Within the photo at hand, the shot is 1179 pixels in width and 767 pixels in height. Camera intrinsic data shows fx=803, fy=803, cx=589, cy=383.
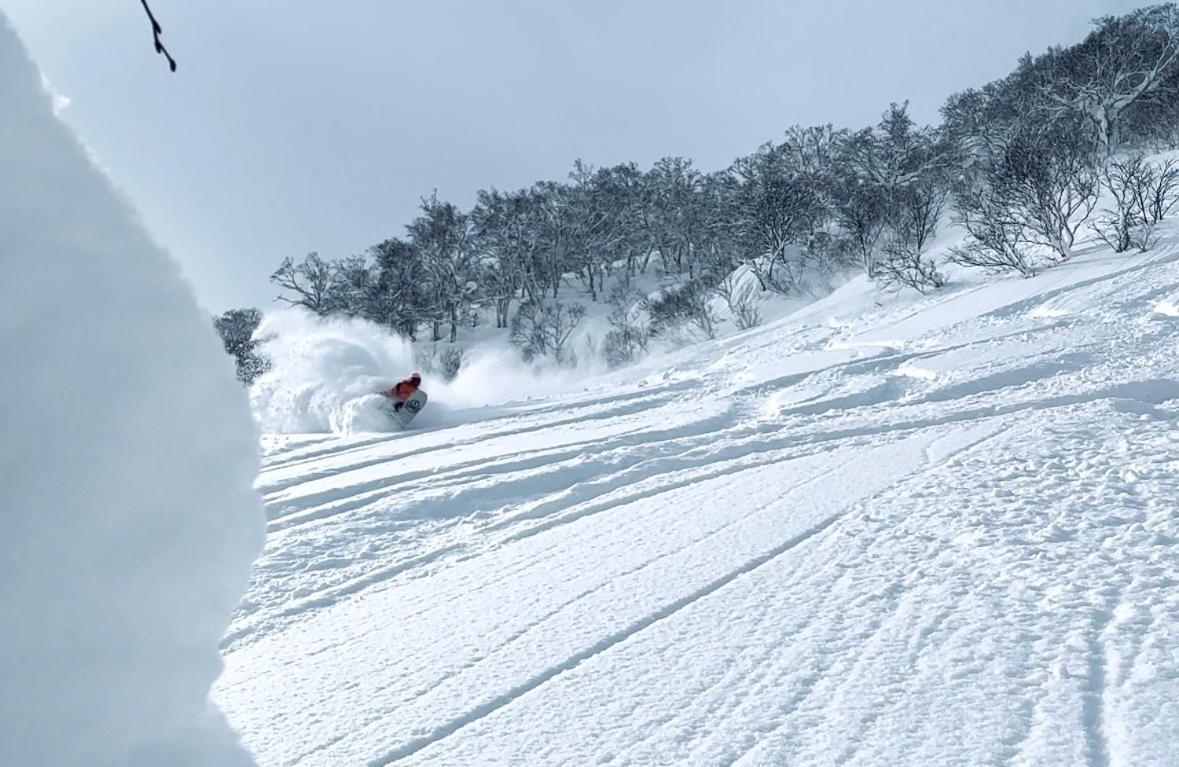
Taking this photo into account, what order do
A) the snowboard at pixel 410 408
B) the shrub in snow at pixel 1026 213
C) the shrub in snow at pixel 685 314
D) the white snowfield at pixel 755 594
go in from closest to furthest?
the white snowfield at pixel 755 594 → the snowboard at pixel 410 408 → the shrub in snow at pixel 1026 213 → the shrub in snow at pixel 685 314

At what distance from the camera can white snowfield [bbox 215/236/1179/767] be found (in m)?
2.36

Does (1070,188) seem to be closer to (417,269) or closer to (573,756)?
(573,756)

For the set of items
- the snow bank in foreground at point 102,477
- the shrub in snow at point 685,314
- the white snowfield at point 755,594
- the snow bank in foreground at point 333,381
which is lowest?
the white snowfield at point 755,594

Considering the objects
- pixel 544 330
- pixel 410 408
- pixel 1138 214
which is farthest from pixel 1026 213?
pixel 544 330

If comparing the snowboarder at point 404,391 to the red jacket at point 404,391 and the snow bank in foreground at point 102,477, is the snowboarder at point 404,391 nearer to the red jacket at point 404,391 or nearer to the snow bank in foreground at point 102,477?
the red jacket at point 404,391

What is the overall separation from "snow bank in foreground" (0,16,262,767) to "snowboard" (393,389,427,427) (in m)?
11.8

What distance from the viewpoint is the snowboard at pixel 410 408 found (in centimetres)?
1273

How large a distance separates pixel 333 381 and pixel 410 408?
108 inches

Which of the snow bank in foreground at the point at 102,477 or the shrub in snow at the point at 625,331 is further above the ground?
the shrub in snow at the point at 625,331

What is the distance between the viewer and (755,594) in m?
3.37

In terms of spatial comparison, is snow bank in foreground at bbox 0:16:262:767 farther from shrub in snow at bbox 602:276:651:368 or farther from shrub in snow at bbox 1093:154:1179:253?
shrub in snow at bbox 602:276:651:368

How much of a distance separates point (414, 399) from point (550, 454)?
579 centimetres

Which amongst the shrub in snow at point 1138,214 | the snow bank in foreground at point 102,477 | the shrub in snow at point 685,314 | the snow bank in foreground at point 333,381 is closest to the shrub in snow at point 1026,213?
the shrub in snow at point 1138,214

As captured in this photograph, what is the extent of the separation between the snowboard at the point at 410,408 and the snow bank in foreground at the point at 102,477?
466 inches
